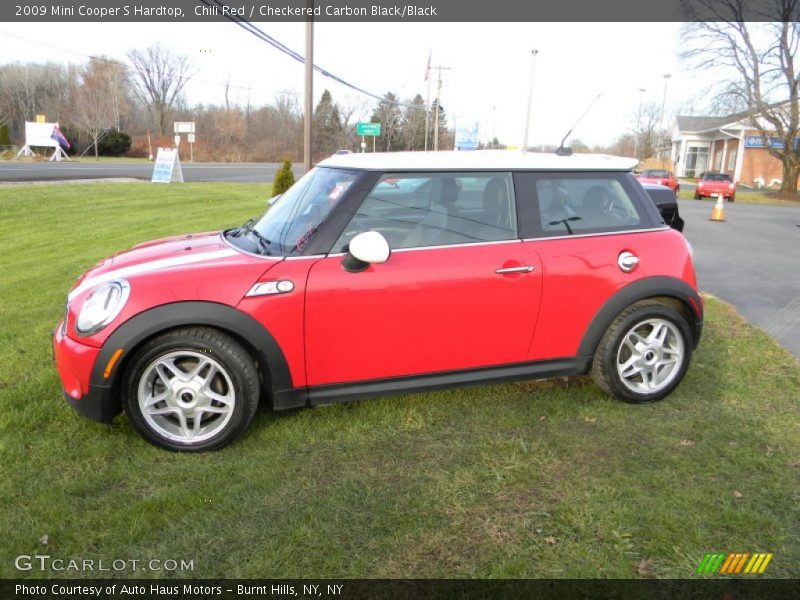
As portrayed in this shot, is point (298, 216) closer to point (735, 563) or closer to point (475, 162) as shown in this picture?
point (475, 162)

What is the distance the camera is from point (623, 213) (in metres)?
3.94

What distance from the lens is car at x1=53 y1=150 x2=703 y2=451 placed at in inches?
123

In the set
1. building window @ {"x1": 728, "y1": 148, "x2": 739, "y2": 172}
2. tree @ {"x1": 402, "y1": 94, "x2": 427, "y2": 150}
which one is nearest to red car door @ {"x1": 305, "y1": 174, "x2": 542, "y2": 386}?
building window @ {"x1": 728, "y1": 148, "x2": 739, "y2": 172}

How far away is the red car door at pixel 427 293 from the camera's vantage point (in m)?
3.26

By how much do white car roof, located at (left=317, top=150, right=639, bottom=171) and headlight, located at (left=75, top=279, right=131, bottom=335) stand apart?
1492 mm

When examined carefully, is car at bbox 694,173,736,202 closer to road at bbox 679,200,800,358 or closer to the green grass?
the green grass

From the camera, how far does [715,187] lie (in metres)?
28.0

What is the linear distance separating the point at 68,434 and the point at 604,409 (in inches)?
128

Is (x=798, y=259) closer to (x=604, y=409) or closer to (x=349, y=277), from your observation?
(x=604, y=409)

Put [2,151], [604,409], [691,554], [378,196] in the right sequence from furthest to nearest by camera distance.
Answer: [2,151] → [604,409] → [378,196] → [691,554]

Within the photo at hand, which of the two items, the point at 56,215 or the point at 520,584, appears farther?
the point at 56,215

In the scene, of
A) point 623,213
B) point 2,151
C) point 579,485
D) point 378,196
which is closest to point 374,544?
point 579,485

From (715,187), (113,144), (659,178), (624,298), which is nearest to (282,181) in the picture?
(624,298)

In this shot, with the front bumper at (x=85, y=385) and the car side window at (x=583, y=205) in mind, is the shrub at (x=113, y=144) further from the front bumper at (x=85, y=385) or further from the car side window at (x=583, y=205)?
the car side window at (x=583, y=205)
